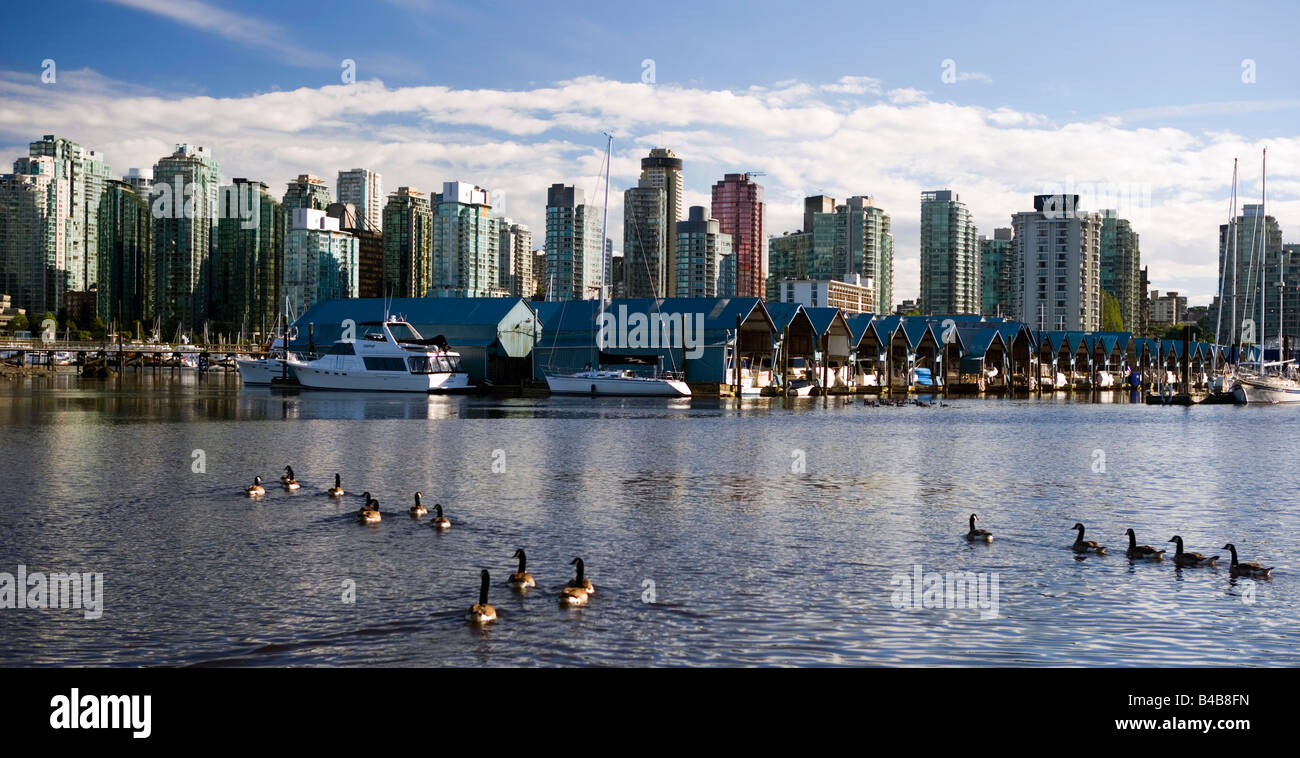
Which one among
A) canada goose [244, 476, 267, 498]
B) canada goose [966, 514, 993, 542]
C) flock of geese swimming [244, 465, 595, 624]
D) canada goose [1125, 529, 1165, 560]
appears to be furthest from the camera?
canada goose [244, 476, 267, 498]

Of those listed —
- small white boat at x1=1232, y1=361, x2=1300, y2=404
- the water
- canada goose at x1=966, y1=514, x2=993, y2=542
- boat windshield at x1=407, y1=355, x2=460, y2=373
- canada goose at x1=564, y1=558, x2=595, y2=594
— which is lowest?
the water

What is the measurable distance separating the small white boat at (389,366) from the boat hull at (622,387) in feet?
33.1

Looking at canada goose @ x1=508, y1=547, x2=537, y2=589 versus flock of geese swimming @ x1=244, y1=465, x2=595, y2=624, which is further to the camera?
canada goose @ x1=508, y1=547, x2=537, y2=589

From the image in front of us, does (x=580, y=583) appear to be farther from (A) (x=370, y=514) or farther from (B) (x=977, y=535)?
(B) (x=977, y=535)

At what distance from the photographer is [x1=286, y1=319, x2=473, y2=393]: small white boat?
342 ft

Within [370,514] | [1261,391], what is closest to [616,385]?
[1261,391]

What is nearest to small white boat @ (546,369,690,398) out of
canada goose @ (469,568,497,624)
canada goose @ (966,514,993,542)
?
canada goose @ (966,514,993,542)

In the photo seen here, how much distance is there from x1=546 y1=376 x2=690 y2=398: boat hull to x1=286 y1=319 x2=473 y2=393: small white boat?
10080 mm

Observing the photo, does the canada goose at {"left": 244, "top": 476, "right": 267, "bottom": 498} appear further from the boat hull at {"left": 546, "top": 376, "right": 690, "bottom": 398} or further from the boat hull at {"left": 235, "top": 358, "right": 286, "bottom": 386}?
the boat hull at {"left": 235, "top": 358, "right": 286, "bottom": 386}

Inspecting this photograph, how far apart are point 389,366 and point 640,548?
8516cm

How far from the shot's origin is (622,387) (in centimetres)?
10156

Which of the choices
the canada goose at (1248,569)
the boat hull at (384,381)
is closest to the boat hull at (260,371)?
the boat hull at (384,381)

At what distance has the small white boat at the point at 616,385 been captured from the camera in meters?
101
